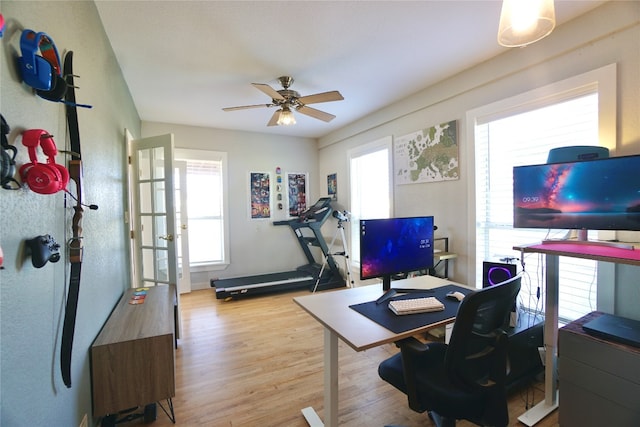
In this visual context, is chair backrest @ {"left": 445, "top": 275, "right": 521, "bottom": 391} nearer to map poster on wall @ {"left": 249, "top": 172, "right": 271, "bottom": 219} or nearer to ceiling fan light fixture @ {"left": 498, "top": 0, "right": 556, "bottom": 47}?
ceiling fan light fixture @ {"left": 498, "top": 0, "right": 556, "bottom": 47}

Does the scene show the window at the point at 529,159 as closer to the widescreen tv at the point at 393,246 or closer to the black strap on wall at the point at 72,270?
the widescreen tv at the point at 393,246

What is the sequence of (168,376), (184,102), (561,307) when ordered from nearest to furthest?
(168,376), (561,307), (184,102)

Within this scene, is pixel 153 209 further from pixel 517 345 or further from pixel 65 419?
pixel 517 345

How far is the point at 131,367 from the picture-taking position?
65.7 inches

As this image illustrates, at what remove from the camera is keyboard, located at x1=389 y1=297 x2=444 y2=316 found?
1.56 meters

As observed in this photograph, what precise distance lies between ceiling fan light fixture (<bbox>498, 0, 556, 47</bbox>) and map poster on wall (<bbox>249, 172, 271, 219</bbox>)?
14.1ft

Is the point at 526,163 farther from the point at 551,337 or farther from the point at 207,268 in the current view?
the point at 207,268

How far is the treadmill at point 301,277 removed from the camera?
4328 millimetres

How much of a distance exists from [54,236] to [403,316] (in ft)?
5.46

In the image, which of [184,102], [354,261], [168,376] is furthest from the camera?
[354,261]

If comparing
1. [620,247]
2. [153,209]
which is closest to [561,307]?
[620,247]

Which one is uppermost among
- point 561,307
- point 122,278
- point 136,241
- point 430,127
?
point 430,127

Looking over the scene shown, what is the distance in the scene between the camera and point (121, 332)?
180 centimetres

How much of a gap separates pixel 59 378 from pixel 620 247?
9.39 ft
